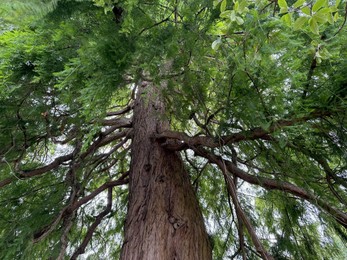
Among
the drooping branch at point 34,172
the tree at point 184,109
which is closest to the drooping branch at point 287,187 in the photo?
the tree at point 184,109

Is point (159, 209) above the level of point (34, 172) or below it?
below

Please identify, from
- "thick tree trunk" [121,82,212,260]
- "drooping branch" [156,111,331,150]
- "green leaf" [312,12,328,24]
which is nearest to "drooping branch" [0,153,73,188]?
"thick tree trunk" [121,82,212,260]

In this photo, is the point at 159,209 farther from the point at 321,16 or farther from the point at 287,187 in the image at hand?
the point at 321,16

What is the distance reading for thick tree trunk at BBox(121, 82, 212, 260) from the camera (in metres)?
1.84

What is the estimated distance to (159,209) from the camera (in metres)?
2.02

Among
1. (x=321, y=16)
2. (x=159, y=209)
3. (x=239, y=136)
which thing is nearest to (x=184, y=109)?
(x=239, y=136)

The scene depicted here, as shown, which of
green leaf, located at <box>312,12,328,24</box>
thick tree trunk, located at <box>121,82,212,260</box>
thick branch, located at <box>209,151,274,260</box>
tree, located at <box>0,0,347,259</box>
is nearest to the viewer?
green leaf, located at <box>312,12,328,24</box>

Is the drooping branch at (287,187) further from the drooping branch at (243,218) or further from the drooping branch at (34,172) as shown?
the drooping branch at (34,172)

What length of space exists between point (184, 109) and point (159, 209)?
2.33 feet

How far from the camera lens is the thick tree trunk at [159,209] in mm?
1837

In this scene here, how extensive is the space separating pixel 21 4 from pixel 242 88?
0.98 meters

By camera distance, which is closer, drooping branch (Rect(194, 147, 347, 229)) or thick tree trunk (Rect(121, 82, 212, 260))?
drooping branch (Rect(194, 147, 347, 229))

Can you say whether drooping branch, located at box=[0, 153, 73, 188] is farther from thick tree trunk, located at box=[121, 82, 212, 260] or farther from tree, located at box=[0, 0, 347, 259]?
thick tree trunk, located at box=[121, 82, 212, 260]

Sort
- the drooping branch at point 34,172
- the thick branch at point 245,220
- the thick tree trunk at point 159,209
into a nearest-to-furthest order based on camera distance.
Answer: the thick branch at point 245,220 < the thick tree trunk at point 159,209 < the drooping branch at point 34,172
